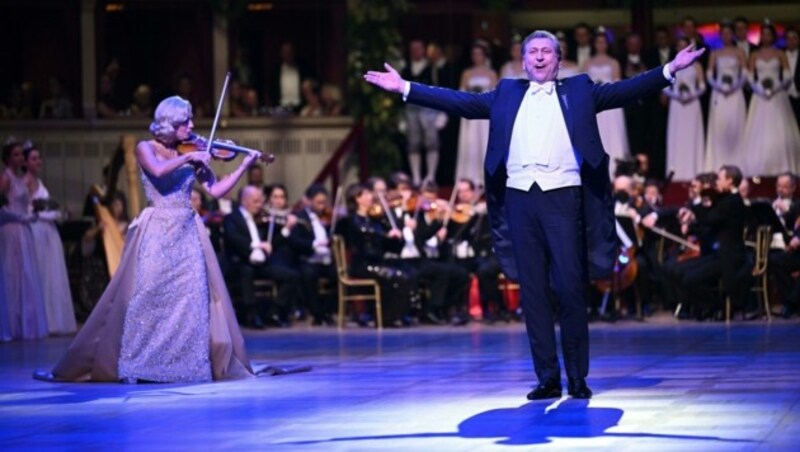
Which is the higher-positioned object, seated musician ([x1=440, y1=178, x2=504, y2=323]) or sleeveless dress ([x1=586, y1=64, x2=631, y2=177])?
sleeveless dress ([x1=586, y1=64, x2=631, y2=177])

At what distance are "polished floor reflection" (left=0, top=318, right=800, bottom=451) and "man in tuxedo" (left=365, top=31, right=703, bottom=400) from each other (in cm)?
34

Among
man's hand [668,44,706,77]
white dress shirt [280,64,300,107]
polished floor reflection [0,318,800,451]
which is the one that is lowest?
polished floor reflection [0,318,800,451]

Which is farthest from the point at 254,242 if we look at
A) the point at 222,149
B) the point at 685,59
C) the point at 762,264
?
the point at 685,59

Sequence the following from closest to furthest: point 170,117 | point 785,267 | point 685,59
Result: point 685,59 < point 170,117 < point 785,267

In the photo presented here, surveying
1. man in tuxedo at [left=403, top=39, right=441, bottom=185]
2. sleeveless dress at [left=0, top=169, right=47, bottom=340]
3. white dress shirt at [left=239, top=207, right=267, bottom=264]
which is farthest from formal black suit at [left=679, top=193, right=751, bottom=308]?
sleeveless dress at [left=0, top=169, right=47, bottom=340]

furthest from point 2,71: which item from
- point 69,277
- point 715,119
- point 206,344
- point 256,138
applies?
point 206,344

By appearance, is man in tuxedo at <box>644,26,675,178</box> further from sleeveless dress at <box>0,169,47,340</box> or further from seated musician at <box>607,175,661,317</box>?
sleeveless dress at <box>0,169,47,340</box>

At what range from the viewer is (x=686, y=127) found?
18328mm

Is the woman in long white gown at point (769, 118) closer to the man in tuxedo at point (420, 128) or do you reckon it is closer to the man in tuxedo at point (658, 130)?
the man in tuxedo at point (658, 130)

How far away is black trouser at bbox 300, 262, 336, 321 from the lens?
52.9 ft

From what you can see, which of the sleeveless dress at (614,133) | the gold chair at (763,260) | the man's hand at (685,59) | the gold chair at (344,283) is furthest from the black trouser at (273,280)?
the man's hand at (685,59)

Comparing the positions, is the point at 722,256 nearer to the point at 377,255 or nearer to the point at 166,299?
the point at 377,255

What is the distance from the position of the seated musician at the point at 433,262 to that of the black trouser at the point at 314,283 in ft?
2.37

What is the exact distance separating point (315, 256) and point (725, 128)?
4599 mm
